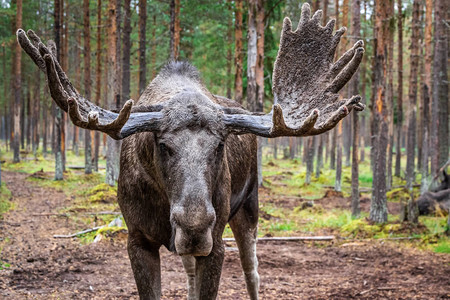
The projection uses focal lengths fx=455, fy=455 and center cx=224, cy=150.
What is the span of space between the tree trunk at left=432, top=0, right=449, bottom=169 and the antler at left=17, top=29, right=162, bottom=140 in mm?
14354

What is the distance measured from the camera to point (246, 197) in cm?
583

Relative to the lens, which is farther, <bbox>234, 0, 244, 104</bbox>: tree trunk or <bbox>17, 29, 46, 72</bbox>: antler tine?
<bbox>234, 0, 244, 104</bbox>: tree trunk

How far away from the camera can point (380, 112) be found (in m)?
11.0

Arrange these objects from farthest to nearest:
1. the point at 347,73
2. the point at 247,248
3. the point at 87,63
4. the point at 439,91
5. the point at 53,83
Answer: the point at 87,63 < the point at 439,91 < the point at 247,248 < the point at 347,73 < the point at 53,83

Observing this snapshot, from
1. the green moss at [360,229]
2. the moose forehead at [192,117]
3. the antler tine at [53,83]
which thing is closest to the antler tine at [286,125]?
the moose forehead at [192,117]

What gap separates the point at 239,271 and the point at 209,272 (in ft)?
13.1

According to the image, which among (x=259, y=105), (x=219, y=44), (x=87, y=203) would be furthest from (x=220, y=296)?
(x=219, y=44)

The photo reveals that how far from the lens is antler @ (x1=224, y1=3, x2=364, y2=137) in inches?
147

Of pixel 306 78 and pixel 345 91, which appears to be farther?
pixel 345 91

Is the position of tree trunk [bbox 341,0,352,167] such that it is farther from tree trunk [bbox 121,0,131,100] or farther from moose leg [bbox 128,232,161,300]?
tree trunk [bbox 121,0,131,100]

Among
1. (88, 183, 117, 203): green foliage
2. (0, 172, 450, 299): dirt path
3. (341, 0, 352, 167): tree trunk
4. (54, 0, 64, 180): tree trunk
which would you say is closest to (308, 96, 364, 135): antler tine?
(0, 172, 450, 299): dirt path

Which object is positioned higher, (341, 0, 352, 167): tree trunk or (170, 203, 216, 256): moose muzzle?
(341, 0, 352, 167): tree trunk

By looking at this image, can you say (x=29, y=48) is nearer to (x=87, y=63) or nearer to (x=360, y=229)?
(x=360, y=229)

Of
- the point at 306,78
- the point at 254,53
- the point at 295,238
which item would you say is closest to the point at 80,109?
the point at 306,78
